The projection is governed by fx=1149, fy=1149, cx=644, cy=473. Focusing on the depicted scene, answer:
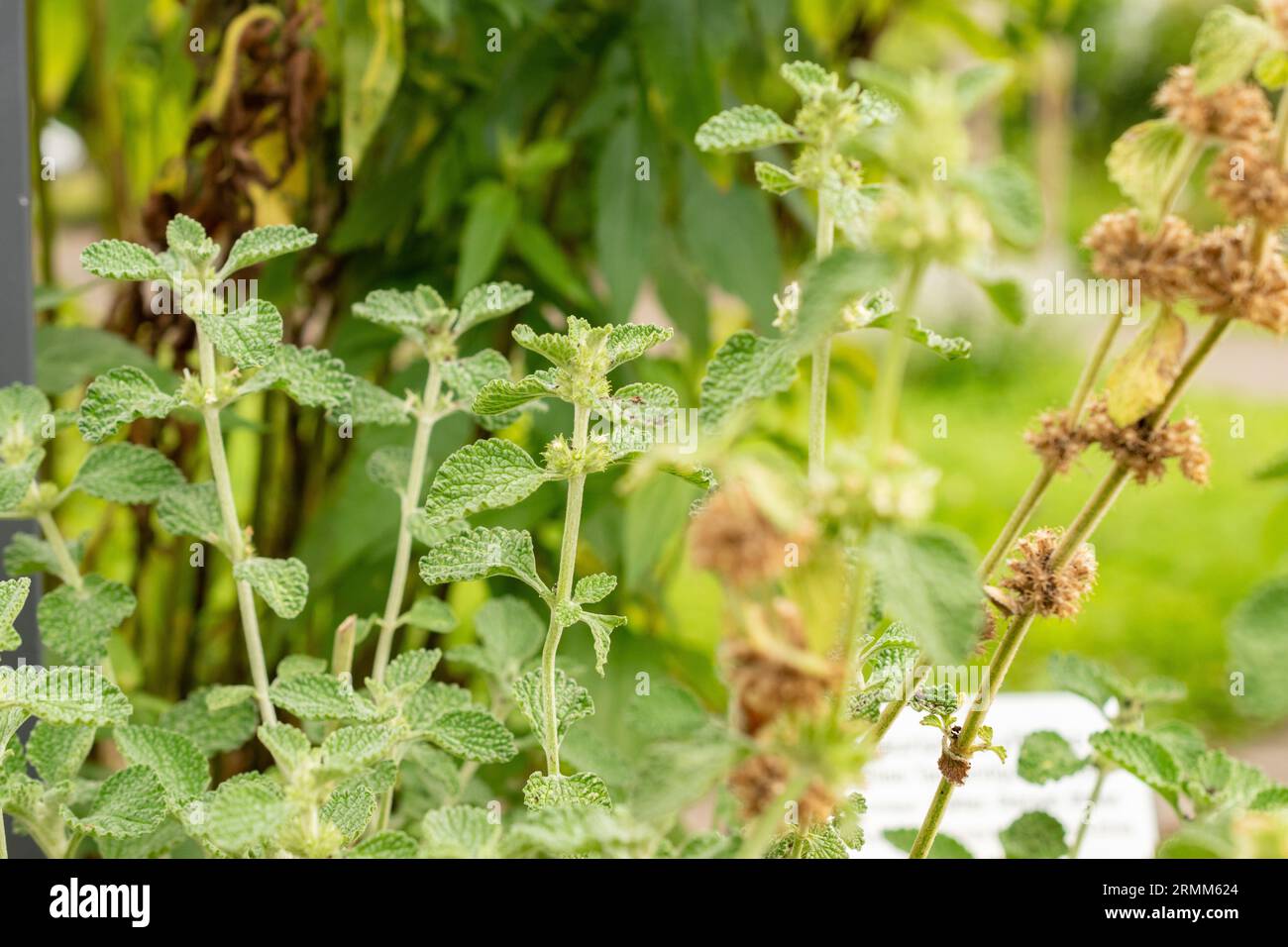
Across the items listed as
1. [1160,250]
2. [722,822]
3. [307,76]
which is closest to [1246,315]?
[1160,250]

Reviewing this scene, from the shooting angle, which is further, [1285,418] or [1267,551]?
[1285,418]

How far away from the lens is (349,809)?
314 millimetres

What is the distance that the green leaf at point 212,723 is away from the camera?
40 centimetres

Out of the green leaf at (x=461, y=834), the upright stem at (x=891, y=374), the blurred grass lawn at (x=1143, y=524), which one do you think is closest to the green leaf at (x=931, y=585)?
the upright stem at (x=891, y=374)

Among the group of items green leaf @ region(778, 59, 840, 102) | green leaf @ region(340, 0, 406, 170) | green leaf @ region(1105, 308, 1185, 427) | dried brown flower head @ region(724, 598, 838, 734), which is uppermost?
green leaf @ region(340, 0, 406, 170)

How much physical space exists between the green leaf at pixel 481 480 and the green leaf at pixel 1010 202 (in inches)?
5.3

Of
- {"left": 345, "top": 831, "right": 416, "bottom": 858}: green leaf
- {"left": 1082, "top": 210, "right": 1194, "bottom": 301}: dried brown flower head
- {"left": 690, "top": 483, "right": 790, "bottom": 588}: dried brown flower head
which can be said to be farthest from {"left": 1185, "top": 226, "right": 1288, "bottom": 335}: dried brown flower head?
{"left": 345, "top": 831, "right": 416, "bottom": 858}: green leaf

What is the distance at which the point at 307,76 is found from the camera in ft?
1.91

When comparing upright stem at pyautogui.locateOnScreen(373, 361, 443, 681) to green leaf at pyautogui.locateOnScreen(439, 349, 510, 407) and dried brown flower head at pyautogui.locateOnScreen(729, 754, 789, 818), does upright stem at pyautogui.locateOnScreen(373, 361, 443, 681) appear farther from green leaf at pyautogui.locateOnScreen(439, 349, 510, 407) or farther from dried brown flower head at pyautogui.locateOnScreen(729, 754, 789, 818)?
dried brown flower head at pyautogui.locateOnScreen(729, 754, 789, 818)

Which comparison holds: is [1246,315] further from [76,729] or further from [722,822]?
[76,729]

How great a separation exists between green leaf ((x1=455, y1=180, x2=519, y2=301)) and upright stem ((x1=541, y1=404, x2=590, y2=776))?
0.29 meters

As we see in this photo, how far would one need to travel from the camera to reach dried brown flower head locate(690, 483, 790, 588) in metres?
0.20

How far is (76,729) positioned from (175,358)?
264 millimetres

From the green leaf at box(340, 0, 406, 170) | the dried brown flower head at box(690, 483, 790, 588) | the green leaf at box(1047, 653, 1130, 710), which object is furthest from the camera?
the green leaf at box(340, 0, 406, 170)
